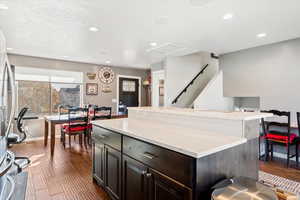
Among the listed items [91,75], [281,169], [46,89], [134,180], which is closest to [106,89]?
[91,75]

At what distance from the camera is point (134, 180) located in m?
1.63

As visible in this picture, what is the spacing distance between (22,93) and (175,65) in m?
4.65

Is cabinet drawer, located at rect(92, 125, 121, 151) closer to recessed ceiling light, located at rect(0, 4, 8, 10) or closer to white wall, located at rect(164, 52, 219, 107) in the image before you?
recessed ceiling light, located at rect(0, 4, 8, 10)

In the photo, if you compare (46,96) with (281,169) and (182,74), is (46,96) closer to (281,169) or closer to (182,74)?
(182,74)

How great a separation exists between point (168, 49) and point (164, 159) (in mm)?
3604

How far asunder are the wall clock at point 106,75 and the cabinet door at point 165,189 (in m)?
5.50

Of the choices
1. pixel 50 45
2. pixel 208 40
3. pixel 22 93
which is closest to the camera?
pixel 208 40

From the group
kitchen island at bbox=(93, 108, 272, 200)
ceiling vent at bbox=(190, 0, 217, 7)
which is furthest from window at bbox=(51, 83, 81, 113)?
ceiling vent at bbox=(190, 0, 217, 7)

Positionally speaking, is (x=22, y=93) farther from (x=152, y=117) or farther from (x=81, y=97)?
(x=152, y=117)

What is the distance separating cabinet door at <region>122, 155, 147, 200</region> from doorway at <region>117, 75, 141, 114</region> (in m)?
5.02

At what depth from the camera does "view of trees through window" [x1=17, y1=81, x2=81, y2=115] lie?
201 inches

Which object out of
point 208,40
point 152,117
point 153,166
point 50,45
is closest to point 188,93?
point 208,40

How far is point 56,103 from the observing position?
5605mm

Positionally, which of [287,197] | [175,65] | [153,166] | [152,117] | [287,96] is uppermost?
[175,65]
